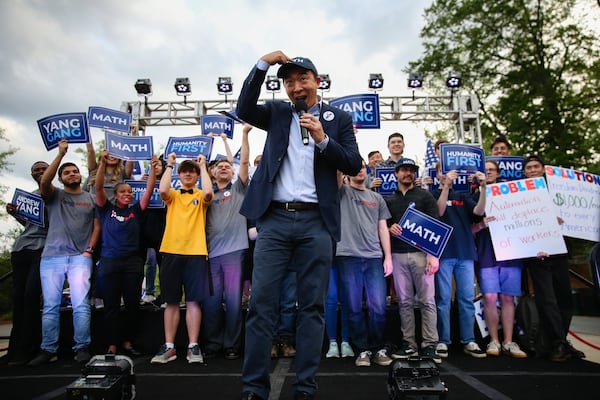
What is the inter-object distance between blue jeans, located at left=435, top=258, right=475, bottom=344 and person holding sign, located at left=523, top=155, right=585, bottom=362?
26.7 inches

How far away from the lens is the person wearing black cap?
2.30 m

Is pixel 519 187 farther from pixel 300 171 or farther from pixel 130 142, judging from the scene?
pixel 130 142

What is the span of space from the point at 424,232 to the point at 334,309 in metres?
1.27

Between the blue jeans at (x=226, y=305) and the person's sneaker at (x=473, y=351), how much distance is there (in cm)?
246


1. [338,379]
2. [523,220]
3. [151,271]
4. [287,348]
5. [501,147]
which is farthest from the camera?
[151,271]

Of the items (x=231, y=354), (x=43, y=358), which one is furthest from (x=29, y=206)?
(x=231, y=354)

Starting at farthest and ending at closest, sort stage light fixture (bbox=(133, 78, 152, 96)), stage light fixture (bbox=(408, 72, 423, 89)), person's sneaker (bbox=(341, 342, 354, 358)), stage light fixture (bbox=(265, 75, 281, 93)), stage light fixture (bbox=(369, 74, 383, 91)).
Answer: stage light fixture (bbox=(408, 72, 423, 89)) < stage light fixture (bbox=(265, 75, 281, 93)) < stage light fixture (bbox=(369, 74, 383, 91)) < stage light fixture (bbox=(133, 78, 152, 96)) < person's sneaker (bbox=(341, 342, 354, 358))

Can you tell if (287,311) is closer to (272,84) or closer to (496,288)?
(496,288)

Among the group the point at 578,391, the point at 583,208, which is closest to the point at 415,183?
the point at 583,208

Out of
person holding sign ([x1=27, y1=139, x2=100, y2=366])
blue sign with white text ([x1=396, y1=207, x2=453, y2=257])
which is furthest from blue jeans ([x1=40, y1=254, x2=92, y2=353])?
blue sign with white text ([x1=396, y1=207, x2=453, y2=257])

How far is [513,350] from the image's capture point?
13.8 ft

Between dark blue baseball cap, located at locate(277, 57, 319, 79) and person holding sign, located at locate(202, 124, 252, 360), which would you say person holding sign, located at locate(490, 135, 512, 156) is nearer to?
person holding sign, located at locate(202, 124, 252, 360)

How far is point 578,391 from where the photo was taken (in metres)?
2.84

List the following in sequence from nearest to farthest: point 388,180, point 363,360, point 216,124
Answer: point 363,360, point 388,180, point 216,124
